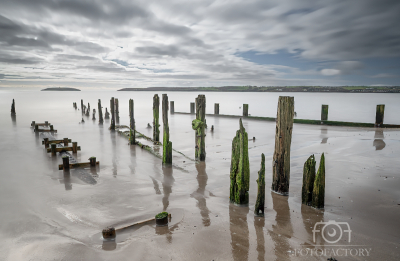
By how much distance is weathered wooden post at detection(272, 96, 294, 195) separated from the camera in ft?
21.0

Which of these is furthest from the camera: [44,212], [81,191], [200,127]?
[200,127]

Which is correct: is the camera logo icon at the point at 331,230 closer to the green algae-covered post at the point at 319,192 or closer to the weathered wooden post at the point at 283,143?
the green algae-covered post at the point at 319,192

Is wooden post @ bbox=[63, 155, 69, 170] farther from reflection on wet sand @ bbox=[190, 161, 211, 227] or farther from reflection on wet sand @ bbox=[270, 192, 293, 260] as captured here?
reflection on wet sand @ bbox=[270, 192, 293, 260]

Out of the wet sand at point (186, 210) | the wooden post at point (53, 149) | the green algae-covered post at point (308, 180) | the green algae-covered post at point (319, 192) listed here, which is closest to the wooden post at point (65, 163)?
the wet sand at point (186, 210)

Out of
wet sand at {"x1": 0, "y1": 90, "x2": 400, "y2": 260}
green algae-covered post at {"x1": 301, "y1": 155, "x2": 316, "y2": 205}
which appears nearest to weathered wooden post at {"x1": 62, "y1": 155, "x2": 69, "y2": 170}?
wet sand at {"x1": 0, "y1": 90, "x2": 400, "y2": 260}

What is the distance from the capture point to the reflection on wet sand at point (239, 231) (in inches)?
173

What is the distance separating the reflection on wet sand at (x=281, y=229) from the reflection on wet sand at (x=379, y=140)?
8.52 metres

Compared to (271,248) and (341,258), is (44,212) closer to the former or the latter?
(271,248)

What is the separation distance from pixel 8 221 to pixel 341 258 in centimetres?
739

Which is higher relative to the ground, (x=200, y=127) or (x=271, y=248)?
(x=200, y=127)

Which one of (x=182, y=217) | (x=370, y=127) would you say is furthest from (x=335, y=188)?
(x=370, y=127)

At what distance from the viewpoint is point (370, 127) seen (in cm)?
1833

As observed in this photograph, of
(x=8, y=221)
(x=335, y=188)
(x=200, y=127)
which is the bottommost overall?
(x=8, y=221)

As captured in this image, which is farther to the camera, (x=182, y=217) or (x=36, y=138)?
(x=36, y=138)
